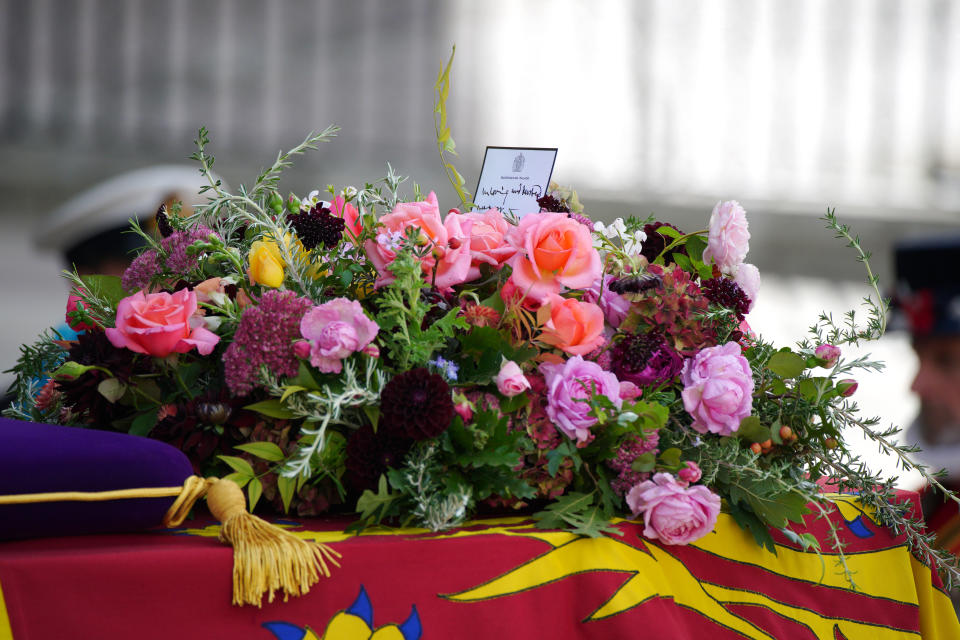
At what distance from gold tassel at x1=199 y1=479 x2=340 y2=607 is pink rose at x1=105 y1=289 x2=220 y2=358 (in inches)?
6.8

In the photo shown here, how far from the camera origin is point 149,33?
455cm

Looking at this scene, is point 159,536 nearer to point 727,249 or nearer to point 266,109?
point 727,249

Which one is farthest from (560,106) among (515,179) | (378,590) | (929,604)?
(378,590)

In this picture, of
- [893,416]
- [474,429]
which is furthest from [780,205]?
[474,429]

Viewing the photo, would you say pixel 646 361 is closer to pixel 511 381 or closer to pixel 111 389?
pixel 511 381

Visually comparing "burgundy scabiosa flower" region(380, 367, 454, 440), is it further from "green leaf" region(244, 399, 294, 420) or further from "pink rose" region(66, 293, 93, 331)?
"pink rose" region(66, 293, 93, 331)

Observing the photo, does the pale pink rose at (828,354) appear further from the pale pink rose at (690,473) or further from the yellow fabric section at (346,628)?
the yellow fabric section at (346,628)

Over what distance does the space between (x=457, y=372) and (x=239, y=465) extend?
21cm

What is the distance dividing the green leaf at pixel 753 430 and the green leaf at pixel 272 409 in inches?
17.5

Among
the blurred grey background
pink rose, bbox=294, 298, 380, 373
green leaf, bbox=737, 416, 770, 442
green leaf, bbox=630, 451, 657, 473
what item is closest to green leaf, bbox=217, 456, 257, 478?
pink rose, bbox=294, 298, 380, 373

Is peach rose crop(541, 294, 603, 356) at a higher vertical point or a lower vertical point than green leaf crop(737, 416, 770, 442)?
higher

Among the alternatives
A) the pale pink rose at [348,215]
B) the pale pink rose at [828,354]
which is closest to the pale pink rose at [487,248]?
the pale pink rose at [348,215]

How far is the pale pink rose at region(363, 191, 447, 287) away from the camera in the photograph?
2.81ft

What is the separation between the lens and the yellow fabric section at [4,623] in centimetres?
64
